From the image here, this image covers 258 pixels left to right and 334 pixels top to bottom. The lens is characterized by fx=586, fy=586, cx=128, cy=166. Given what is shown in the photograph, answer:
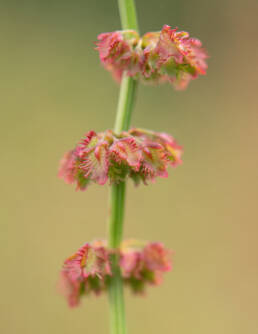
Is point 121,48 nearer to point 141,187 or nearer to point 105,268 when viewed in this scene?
point 105,268

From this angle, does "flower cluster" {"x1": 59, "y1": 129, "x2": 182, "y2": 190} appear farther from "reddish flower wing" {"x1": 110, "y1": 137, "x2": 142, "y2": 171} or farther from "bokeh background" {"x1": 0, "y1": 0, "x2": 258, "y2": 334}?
"bokeh background" {"x1": 0, "y1": 0, "x2": 258, "y2": 334}

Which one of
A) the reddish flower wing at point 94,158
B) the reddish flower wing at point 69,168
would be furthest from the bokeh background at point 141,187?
the reddish flower wing at point 94,158

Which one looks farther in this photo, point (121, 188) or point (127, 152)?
point (121, 188)

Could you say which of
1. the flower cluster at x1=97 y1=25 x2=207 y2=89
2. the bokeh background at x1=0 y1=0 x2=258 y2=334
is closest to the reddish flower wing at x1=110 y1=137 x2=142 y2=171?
the flower cluster at x1=97 y1=25 x2=207 y2=89

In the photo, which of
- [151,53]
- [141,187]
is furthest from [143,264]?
[141,187]

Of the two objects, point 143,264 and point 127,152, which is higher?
point 127,152

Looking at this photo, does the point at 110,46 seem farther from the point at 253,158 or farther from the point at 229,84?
the point at 229,84

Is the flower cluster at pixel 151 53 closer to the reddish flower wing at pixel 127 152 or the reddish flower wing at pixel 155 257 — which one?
the reddish flower wing at pixel 127 152

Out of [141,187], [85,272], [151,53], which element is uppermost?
[141,187]
